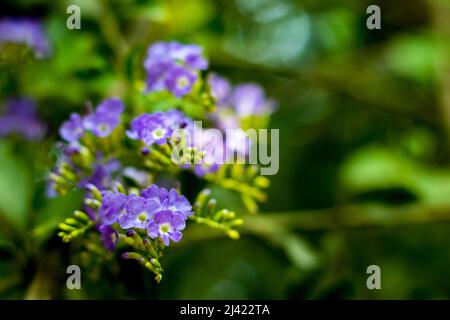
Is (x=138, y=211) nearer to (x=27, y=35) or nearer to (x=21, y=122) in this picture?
(x=21, y=122)

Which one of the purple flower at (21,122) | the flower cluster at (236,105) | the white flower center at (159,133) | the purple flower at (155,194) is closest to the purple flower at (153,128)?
the white flower center at (159,133)

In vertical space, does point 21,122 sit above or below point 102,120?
above

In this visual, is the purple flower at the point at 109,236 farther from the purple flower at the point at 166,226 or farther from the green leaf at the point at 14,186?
the green leaf at the point at 14,186

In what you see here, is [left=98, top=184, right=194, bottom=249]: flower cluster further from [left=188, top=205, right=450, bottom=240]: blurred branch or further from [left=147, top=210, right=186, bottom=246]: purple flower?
[left=188, top=205, right=450, bottom=240]: blurred branch

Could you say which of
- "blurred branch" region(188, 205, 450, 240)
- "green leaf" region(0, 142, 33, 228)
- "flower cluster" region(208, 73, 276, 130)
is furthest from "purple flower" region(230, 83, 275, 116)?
"green leaf" region(0, 142, 33, 228)

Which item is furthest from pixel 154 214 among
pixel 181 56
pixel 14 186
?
pixel 14 186

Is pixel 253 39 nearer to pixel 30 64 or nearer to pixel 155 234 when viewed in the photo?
pixel 30 64
